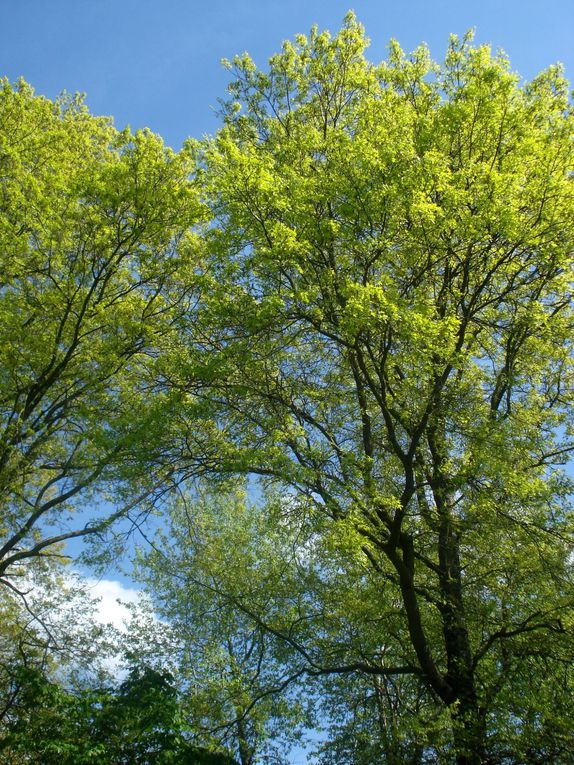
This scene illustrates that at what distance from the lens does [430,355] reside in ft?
30.5

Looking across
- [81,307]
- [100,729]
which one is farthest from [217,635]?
[81,307]

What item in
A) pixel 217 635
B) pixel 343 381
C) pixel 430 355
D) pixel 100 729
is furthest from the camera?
pixel 217 635

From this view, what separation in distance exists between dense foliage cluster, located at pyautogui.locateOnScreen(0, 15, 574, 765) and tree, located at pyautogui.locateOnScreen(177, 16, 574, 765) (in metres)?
0.06

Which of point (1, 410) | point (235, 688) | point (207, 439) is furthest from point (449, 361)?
point (1, 410)

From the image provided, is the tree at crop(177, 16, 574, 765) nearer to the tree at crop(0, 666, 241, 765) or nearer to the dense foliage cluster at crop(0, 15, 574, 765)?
the dense foliage cluster at crop(0, 15, 574, 765)

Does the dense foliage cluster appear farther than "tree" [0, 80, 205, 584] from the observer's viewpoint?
No

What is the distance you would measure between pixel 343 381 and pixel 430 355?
12.4ft

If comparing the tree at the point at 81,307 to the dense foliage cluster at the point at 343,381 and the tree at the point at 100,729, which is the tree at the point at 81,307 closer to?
the dense foliage cluster at the point at 343,381

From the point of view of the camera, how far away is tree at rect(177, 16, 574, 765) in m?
9.65

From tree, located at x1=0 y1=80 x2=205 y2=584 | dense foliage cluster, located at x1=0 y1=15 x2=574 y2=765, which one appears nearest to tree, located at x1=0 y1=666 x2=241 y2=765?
dense foliage cluster, located at x1=0 y1=15 x2=574 y2=765

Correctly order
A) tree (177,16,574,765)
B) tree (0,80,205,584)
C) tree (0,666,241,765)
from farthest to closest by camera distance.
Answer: tree (0,80,205,584), tree (0,666,241,765), tree (177,16,574,765)

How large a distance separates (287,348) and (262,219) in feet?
9.11

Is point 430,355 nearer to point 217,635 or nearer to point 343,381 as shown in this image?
point 343,381

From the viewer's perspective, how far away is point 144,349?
48.0ft
